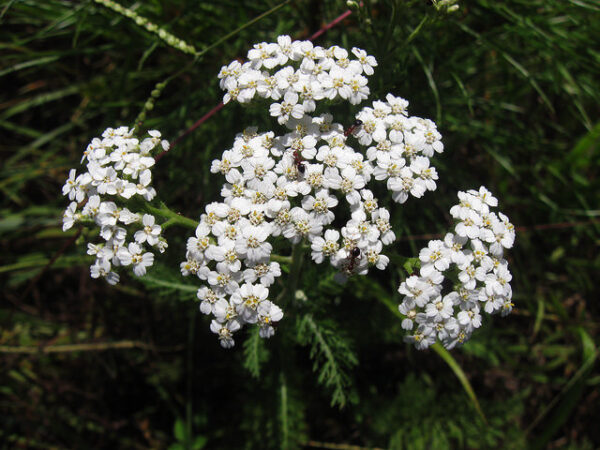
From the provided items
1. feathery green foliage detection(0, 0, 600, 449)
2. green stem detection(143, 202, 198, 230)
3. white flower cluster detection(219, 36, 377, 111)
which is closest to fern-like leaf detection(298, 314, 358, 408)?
feathery green foliage detection(0, 0, 600, 449)

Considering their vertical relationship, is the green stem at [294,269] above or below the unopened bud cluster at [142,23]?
below

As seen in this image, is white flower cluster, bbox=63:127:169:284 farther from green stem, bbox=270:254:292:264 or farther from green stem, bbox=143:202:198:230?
green stem, bbox=270:254:292:264

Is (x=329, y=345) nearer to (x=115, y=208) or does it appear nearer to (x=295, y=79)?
(x=115, y=208)

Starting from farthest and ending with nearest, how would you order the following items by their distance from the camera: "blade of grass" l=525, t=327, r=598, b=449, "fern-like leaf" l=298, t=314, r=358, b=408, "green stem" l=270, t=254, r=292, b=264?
"blade of grass" l=525, t=327, r=598, b=449
"fern-like leaf" l=298, t=314, r=358, b=408
"green stem" l=270, t=254, r=292, b=264

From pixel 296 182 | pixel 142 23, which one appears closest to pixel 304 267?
Result: pixel 296 182

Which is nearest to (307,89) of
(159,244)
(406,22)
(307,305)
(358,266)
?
(358,266)

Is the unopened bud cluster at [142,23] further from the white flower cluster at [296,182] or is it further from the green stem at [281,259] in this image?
the green stem at [281,259]

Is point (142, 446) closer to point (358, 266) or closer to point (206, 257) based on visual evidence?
point (206, 257)

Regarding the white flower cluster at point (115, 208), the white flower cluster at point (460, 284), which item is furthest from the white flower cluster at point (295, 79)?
the white flower cluster at point (460, 284)
